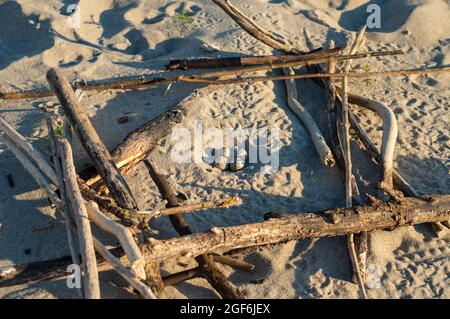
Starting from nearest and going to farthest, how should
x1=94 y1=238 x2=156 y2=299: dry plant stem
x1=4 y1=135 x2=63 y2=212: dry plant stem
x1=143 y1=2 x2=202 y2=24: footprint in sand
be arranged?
x1=94 y1=238 x2=156 y2=299: dry plant stem, x1=4 y1=135 x2=63 y2=212: dry plant stem, x1=143 y1=2 x2=202 y2=24: footprint in sand

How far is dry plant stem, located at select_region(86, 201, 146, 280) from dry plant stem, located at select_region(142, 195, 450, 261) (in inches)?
5.1

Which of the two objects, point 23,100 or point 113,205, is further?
point 23,100

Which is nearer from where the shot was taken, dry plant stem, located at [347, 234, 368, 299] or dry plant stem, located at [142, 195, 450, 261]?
dry plant stem, located at [142, 195, 450, 261]

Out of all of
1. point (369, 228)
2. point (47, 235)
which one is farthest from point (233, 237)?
point (47, 235)

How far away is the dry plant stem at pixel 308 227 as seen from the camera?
11.0ft

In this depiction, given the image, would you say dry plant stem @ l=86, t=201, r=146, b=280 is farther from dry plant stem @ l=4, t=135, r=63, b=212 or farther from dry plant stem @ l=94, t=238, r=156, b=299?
dry plant stem @ l=4, t=135, r=63, b=212

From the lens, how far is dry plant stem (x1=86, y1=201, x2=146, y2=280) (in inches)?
120

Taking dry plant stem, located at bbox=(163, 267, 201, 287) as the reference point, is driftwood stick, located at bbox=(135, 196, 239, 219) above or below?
above

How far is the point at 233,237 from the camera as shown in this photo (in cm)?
347

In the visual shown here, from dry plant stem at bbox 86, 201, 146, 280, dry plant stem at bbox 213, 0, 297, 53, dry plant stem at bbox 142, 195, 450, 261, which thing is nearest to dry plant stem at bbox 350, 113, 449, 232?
dry plant stem at bbox 142, 195, 450, 261

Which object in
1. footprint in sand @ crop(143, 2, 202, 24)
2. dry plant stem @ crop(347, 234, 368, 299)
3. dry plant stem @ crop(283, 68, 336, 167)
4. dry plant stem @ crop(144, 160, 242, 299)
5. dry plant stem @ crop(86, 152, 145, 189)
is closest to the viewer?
dry plant stem @ crop(144, 160, 242, 299)

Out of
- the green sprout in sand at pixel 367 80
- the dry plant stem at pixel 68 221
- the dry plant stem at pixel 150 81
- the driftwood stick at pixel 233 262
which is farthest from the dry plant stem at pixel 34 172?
the green sprout in sand at pixel 367 80

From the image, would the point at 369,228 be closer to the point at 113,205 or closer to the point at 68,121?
the point at 113,205

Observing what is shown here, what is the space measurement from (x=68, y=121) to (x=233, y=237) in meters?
1.57
